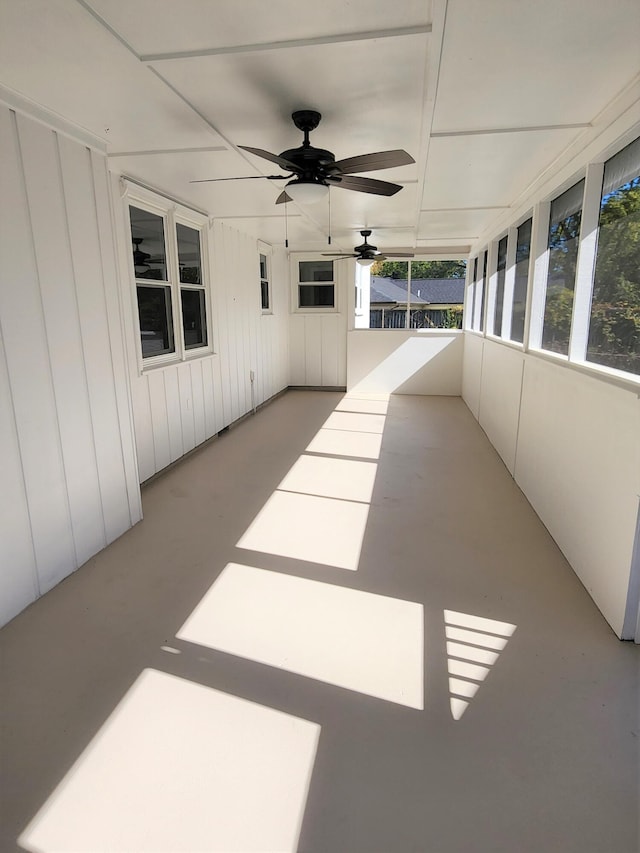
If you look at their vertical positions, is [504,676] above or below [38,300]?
below

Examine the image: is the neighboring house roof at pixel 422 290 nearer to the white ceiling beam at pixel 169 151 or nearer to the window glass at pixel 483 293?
the window glass at pixel 483 293

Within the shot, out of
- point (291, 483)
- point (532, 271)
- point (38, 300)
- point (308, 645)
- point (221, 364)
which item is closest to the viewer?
point (308, 645)

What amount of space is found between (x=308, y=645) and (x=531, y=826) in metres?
1.04

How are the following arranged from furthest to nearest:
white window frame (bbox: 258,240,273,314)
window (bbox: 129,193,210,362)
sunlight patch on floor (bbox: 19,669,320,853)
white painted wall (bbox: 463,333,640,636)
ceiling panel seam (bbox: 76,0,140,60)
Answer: white window frame (bbox: 258,240,273,314)
window (bbox: 129,193,210,362)
white painted wall (bbox: 463,333,640,636)
ceiling panel seam (bbox: 76,0,140,60)
sunlight patch on floor (bbox: 19,669,320,853)

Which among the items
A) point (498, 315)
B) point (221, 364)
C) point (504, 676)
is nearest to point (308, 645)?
point (504, 676)

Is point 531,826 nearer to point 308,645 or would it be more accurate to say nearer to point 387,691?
point 387,691

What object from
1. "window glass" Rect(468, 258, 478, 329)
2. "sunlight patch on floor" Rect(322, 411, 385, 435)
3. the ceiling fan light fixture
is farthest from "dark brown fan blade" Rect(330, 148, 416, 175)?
"window glass" Rect(468, 258, 478, 329)

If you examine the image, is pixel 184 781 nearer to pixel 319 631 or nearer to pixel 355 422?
pixel 319 631

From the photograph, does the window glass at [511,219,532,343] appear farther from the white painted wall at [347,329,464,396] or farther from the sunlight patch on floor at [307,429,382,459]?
the white painted wall at [347,329,464,396]

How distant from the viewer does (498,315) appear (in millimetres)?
5656

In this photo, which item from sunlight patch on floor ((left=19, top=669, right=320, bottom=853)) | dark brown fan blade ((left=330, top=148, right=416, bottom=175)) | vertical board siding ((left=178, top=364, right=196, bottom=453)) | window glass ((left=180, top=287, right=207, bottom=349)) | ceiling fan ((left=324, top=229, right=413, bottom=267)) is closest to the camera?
sunlight patch on floor ((left=19, top=669, right=320, bottom=853))

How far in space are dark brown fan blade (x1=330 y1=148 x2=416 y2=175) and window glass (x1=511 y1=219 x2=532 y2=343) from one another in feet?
7.30

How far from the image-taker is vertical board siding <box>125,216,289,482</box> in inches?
161

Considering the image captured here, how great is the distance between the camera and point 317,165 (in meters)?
2.67
